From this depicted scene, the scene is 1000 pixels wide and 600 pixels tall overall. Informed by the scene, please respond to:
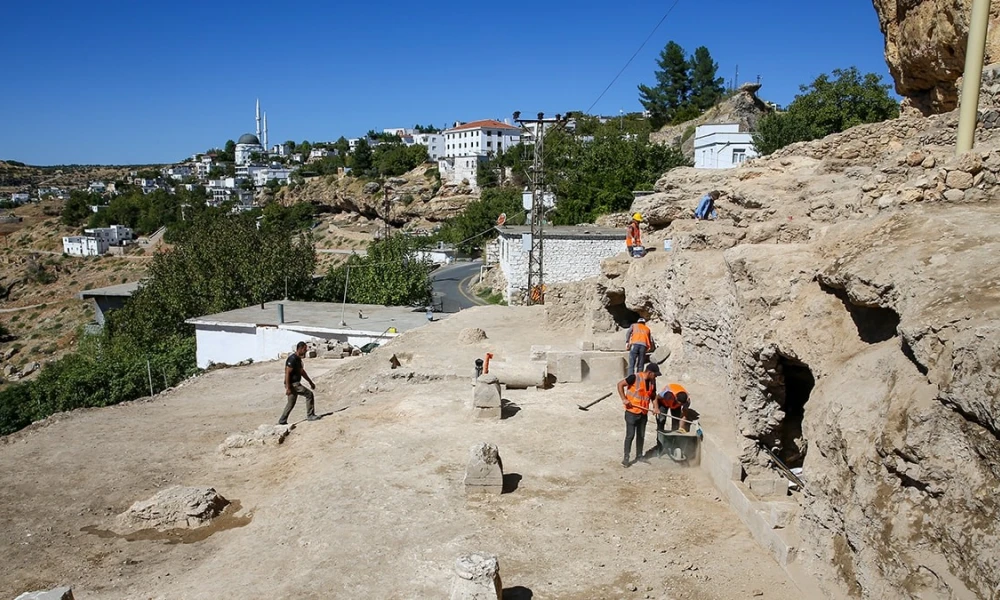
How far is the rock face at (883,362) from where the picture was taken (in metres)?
5.17

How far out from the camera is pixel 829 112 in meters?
39.8

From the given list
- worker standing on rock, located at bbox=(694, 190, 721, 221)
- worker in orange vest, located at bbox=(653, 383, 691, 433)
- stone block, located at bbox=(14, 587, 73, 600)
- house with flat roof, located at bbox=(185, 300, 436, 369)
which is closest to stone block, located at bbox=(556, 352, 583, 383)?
worker in orange vest, located at bbox=(653, 383, 691, 433)

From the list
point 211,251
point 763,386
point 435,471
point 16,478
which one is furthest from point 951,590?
point 211,251

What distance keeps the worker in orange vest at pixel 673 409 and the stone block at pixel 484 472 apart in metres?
2.56

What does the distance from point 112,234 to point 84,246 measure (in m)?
4.14

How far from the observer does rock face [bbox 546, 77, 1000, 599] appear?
5172 millimetres

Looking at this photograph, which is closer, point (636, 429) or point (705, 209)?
point (636, 429)

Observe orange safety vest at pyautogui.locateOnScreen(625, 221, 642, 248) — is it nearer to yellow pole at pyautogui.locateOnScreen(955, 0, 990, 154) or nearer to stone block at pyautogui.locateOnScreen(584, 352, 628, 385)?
stone block at pyautogui.locateOnScreen(584, 352, 628, 385)

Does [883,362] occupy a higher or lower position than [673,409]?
higher

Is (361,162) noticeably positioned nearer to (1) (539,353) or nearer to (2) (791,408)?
(1) (539,353)

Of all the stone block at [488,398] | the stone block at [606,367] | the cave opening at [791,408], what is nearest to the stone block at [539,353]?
the stone block at [606,367]

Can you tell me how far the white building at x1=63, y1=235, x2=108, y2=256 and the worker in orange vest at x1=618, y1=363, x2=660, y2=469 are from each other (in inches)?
4033

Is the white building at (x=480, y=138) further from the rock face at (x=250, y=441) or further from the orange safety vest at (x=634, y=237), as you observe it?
the rock face at (x=250, y=441)

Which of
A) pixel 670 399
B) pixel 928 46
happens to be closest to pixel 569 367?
pixel 670 399
